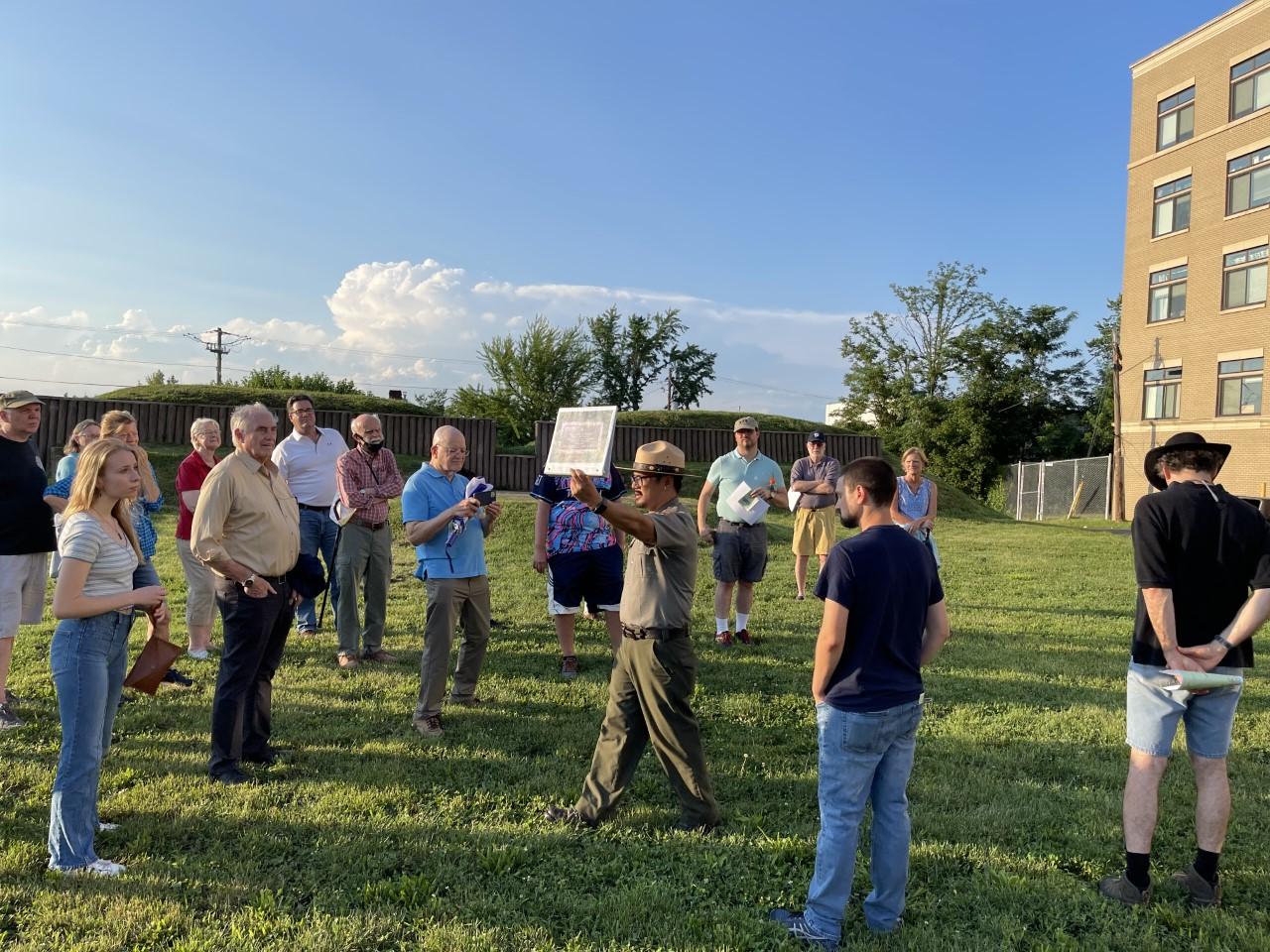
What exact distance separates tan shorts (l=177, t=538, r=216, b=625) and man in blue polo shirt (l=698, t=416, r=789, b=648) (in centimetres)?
437

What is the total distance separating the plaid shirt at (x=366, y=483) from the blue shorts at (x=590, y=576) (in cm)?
153

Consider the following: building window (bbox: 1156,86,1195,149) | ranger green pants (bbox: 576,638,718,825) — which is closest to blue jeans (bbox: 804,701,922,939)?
ranger green pants (bbox: 576,638,718,825)

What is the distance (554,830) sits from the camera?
3.99 metres

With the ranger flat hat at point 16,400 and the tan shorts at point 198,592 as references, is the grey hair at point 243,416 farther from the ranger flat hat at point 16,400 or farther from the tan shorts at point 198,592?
the tan shorts at point 198,592

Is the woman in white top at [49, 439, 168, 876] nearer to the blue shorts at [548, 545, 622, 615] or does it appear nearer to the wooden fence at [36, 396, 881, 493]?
the blue shorts at [548, 545, 622, 615]

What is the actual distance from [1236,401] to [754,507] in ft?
84.9

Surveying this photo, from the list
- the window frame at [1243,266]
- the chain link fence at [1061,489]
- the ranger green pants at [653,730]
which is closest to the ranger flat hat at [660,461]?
the ranger green pants at [653,730]

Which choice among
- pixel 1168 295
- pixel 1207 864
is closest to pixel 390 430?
pixel 1207 864

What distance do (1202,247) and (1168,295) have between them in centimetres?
199

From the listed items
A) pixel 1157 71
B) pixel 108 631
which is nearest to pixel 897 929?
pixel 108 631

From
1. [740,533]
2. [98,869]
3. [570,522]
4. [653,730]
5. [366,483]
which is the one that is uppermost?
[366,483]

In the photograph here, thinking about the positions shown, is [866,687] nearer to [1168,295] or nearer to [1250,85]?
[1168,295]

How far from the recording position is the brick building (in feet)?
83.6

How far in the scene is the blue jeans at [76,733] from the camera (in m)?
3.47
